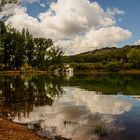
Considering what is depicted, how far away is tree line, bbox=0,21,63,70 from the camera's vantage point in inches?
5718

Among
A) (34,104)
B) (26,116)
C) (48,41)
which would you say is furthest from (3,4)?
(48,41)

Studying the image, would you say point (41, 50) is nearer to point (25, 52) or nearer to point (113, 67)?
point (25, 52)

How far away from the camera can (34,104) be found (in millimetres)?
35719

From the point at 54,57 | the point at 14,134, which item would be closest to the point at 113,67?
the point at 54,57

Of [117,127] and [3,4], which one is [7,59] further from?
[117,127]

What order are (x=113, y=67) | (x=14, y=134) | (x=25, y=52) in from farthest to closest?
(x=113, y=67) < (x=25, y=52) < (x=14, y=134)

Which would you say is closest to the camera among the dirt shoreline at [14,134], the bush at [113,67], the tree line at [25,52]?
the dirt shoreline at [14,134]

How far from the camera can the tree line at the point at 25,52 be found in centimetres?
14523

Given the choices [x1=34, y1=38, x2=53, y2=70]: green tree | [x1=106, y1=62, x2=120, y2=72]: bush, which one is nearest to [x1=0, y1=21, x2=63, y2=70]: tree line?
[x1=34, y1=38, x2=53, y2=70]: green tree

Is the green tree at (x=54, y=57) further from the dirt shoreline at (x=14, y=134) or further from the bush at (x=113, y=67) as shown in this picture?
the dirt shoreline at (x=14, y=134)

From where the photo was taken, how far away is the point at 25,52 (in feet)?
512

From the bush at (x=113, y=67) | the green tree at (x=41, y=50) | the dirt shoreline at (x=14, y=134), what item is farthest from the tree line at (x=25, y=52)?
the dirt shoreline at (x=14, y=134)

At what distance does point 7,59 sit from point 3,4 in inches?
4425

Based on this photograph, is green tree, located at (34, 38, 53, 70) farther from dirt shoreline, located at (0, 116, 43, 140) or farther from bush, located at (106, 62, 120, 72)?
dirt shoreline, located at (0, 116, 43, 140)
